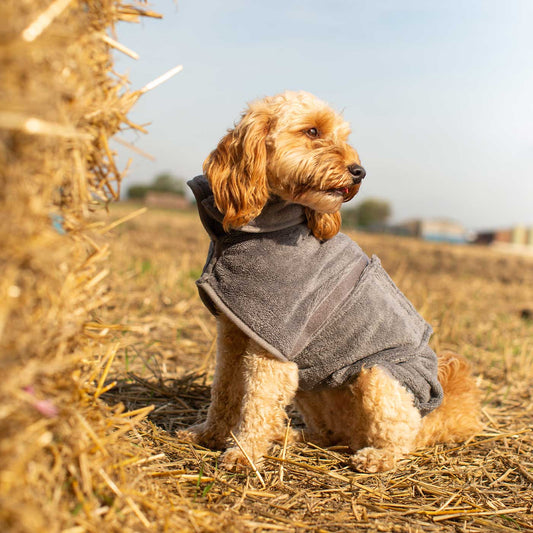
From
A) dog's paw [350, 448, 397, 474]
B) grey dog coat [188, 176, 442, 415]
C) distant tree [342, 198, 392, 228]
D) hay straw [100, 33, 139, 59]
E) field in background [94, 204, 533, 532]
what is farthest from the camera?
distant tree [342, 198, 392, 228]

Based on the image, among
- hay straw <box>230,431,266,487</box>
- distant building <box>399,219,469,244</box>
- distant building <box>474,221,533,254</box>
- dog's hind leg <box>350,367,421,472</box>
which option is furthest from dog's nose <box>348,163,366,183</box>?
distant building <box>399,219,469,244</box>

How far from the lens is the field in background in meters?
2.61

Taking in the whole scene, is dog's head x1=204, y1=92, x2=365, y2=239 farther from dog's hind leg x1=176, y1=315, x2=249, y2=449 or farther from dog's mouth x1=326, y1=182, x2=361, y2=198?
dog's hind leg x1=176, y1=315, x2=249, y2=449

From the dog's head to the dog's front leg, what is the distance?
2.96ft

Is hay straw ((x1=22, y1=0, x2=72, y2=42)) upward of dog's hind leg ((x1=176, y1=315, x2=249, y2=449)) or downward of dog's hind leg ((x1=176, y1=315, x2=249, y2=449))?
upward

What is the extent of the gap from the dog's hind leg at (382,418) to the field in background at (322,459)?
0.35 ft

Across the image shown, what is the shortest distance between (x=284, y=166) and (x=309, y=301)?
0.94m

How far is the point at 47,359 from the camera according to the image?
181cm

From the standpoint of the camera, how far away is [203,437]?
3492mm

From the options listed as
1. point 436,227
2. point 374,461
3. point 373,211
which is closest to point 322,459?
point 374,461

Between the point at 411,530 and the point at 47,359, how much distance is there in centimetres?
194

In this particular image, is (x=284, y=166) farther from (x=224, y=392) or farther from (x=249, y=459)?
(x=249, y=459)

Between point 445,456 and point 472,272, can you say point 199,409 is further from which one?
point 472,272

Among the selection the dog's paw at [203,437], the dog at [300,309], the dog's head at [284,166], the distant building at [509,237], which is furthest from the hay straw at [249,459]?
the distant building at [509,237]
